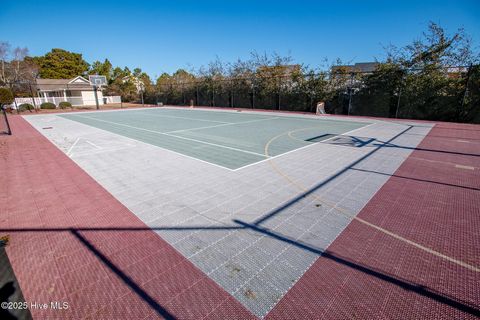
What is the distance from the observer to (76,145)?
36.7 feet

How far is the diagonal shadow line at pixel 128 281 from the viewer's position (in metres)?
2.76

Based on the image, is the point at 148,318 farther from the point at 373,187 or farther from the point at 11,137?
the point at 11,137

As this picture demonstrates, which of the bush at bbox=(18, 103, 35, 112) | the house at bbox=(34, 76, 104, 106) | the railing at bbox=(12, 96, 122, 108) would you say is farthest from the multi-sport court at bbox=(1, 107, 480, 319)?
the house at bbox=(34, 76, 104, 106)

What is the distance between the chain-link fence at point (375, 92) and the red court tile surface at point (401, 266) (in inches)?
638

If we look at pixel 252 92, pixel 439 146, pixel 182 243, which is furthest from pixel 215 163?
pixel 252 92

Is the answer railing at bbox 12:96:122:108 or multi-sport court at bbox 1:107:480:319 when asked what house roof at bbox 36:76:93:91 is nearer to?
railing at bbox 12:96:122:108

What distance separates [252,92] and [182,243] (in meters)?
27.5

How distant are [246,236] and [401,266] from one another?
229 centimetres

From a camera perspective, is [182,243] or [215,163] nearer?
[182,243]

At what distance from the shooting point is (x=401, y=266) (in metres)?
3.45

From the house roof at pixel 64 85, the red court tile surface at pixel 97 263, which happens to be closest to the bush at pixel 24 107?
the house roof at pixel 64 85

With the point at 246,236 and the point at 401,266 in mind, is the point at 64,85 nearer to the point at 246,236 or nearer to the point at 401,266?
the point at 246,236

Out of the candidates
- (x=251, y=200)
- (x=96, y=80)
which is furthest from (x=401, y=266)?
(x=96, y=80)

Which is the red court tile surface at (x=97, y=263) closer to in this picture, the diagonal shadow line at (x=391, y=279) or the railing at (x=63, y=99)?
the diagonal shadow line at (x=391, y=279)
